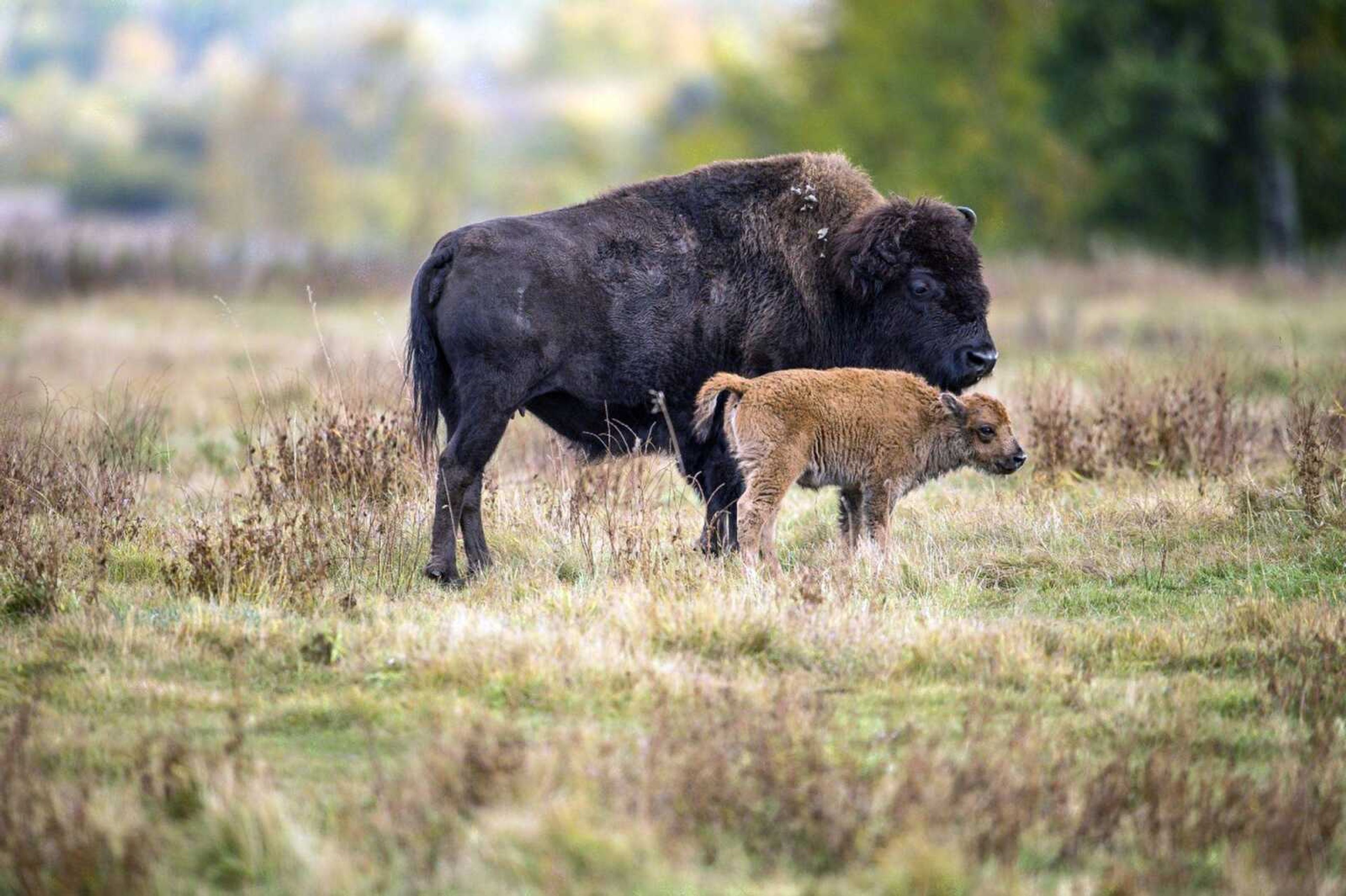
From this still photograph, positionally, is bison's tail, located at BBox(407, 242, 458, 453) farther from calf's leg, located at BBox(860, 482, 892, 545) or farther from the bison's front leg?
calf's leg, located at BBox(860, 482, 892, 545)

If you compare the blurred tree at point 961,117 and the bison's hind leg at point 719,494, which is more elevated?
the blurred tree at point 961,117

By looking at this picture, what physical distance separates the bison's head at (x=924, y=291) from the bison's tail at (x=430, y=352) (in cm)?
244

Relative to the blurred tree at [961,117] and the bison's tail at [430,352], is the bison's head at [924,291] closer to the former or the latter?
the bison's tail at [430,352]

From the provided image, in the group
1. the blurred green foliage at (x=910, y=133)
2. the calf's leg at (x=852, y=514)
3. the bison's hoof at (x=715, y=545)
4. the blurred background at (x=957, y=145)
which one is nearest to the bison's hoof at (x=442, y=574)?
the bison's hoof at (x=715, y=545)

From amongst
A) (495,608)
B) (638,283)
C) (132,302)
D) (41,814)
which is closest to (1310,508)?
(638,283)

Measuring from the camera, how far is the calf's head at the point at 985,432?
8.58 metres

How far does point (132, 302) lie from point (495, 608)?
20.2 meters

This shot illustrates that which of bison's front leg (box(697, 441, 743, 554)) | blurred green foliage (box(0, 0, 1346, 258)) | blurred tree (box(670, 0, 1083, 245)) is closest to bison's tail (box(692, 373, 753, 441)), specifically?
bison's front leg (box(697, 441, 743, 554))

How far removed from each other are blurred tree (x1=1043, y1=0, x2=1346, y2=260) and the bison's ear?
2383 cm

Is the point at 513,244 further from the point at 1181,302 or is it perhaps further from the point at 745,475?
the point at 1181,302

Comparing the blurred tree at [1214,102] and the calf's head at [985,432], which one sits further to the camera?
the blurred tree at [1214,102]

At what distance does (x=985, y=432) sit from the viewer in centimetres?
861

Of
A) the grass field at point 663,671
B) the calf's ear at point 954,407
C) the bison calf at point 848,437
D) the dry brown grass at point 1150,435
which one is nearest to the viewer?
the grass field at point 663,671

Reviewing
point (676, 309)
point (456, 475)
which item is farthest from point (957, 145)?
point (456, 475)
